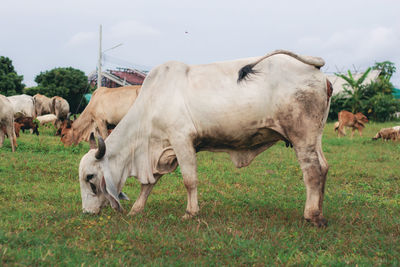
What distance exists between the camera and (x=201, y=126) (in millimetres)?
5070

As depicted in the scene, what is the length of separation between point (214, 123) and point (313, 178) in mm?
1268

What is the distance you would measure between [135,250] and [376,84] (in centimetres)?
2963

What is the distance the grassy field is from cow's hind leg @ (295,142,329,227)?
0.53ft

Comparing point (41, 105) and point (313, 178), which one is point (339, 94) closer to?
point (41, 105)

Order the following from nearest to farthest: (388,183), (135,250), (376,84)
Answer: (135,250) < (388,183) < (376,84)

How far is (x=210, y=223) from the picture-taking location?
16.2 feet

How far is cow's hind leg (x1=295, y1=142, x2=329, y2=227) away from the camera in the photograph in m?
4.76

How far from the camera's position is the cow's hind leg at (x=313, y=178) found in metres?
4.76

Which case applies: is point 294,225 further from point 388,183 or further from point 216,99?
point 388,183

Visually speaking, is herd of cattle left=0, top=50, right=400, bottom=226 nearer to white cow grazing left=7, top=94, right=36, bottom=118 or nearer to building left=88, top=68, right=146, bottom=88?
white cow grazing left=7, top=94, right=36, bottom=118

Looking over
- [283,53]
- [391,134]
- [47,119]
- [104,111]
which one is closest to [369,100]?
[391,134]

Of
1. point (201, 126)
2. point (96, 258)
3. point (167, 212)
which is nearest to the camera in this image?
point (96, 258)

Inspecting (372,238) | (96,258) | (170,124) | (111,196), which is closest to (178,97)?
(170,124)

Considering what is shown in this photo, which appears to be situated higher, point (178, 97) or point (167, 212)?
point (178, 97)
